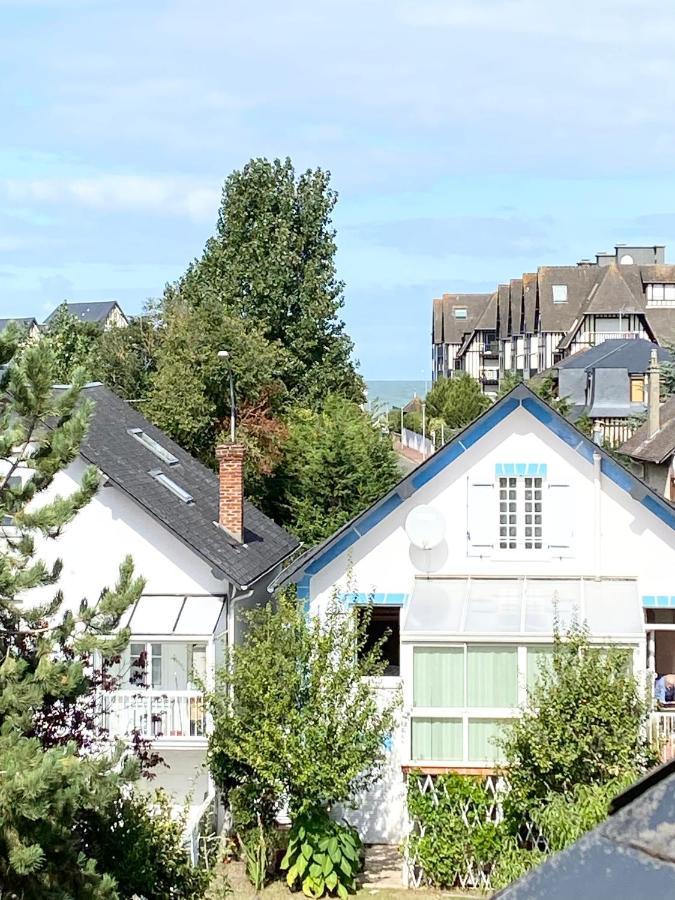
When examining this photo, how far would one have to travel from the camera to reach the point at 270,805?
21.9 m

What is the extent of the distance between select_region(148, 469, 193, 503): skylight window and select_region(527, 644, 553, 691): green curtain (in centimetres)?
944

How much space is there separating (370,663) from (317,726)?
1.38m

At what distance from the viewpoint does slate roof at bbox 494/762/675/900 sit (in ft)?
8.66

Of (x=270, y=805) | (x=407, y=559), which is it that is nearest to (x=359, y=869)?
(x=270, y=805)

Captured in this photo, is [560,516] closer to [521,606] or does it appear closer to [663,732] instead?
[521,606]

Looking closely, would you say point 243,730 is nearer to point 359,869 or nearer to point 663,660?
point 359,869

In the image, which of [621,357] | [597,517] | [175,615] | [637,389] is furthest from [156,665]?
[621,357]

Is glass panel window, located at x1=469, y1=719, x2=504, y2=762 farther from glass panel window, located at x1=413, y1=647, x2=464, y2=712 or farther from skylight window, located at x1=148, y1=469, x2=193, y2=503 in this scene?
skylight window, located at x1=148, y1=469, x2=193, y2=503

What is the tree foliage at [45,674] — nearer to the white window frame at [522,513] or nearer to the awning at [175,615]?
the awning at [175,615]

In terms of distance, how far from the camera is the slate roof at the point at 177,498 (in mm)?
25859

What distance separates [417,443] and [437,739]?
57573 millimetres

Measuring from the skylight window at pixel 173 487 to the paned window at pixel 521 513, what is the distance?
310 inches

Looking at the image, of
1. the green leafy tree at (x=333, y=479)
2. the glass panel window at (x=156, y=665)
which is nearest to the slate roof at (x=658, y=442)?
the green leafy tree at (x=333, y=479)

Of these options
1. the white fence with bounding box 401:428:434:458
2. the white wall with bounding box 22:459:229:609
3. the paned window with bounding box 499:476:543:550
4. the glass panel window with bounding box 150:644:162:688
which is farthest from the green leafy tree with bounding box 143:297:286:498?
the white fence with bounding box 401:428:434:458
